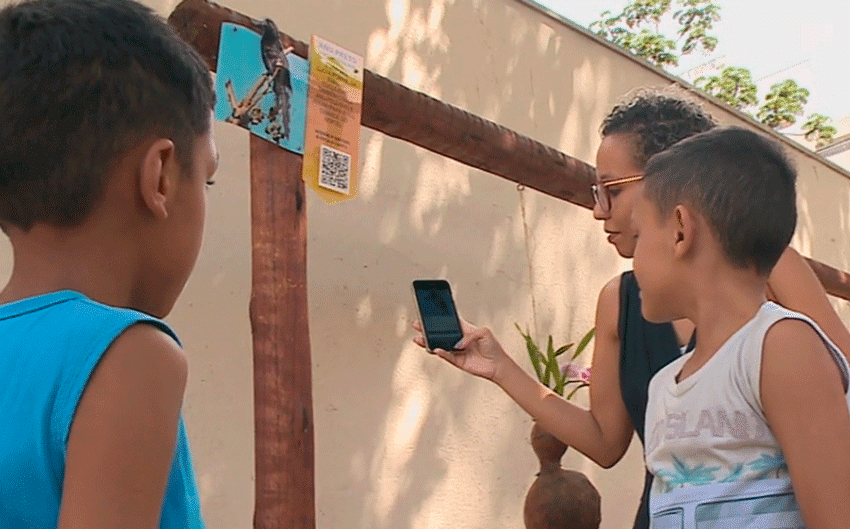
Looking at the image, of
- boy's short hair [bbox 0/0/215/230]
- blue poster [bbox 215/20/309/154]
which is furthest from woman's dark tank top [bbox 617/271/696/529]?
boy's short hair [bbox 0/0/215/230]

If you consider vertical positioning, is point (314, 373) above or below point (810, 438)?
below

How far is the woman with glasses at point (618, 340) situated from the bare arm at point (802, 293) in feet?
0.20

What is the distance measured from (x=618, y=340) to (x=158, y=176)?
3.94 feet

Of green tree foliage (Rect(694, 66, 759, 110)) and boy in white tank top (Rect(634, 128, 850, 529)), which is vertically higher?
green tree foliage (Rect(694, 66, 759, 110))

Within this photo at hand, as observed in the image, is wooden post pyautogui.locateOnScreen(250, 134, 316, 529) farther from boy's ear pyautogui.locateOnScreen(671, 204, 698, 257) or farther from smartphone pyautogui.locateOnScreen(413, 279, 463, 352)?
Answer: boy's ear pyautogui.locateOnScreen(671, 204, 698, 257)

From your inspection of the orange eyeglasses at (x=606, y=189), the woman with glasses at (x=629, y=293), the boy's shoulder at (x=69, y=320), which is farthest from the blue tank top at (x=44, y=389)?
the orange eyeglasses at (x=606, y=189)

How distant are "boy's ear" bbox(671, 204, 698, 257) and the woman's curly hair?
50 centimetres

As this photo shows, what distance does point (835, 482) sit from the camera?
118cm

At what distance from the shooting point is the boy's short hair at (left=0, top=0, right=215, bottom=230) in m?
0.80

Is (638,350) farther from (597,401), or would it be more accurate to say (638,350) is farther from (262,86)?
(262,86)

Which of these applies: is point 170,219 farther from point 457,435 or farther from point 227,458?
point 457,435

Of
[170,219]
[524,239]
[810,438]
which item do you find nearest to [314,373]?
[524,239]

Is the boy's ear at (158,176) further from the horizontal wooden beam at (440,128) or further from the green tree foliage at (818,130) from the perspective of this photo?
the green tree foliage at (818,130)

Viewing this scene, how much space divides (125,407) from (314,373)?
2.56 m
